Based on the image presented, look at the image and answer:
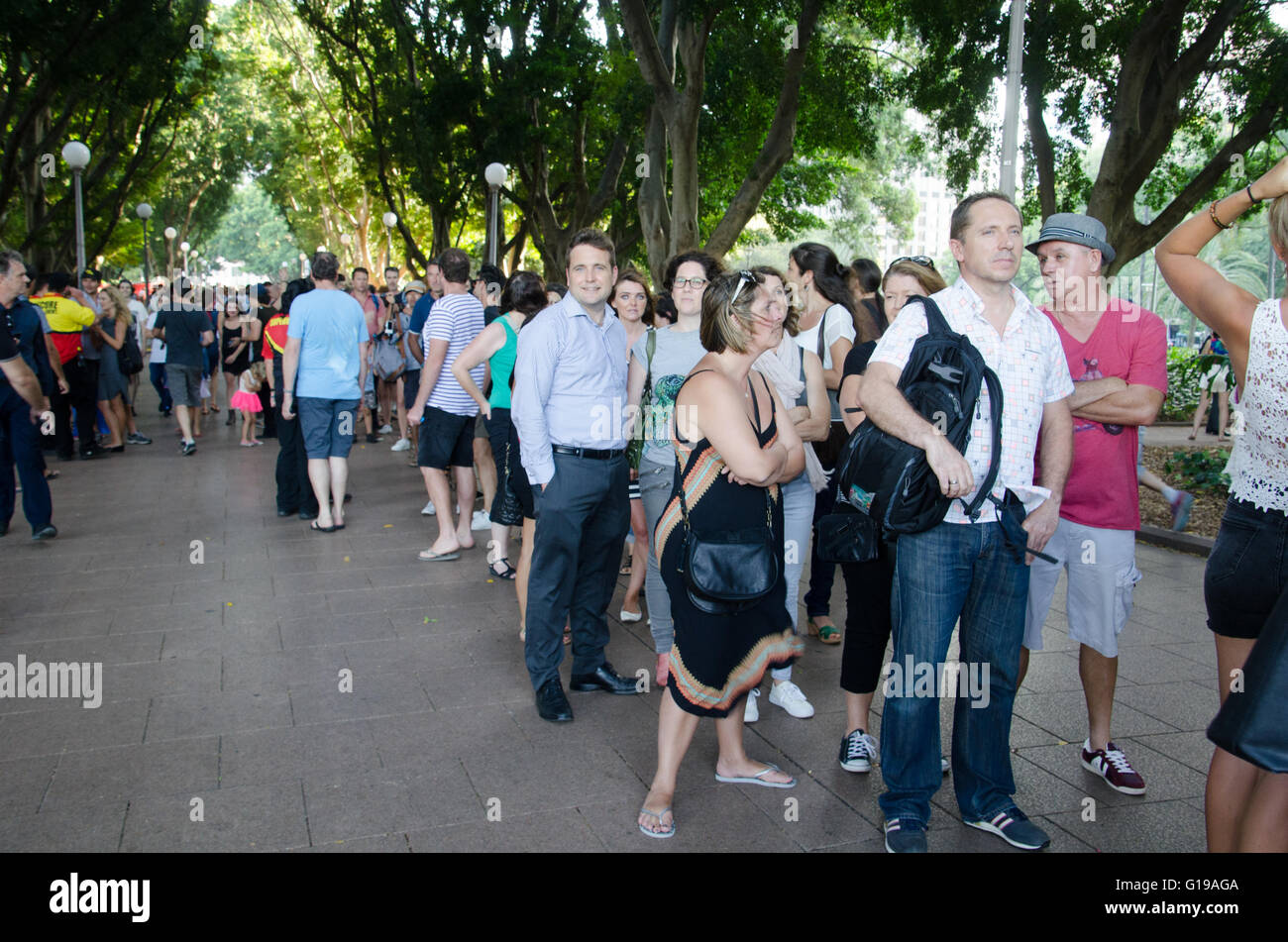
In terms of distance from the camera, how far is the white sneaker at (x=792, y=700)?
4.77 m

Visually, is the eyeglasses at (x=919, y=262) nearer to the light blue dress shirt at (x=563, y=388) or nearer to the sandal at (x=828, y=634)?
the light blue dress shirt at (x=563, y=388)

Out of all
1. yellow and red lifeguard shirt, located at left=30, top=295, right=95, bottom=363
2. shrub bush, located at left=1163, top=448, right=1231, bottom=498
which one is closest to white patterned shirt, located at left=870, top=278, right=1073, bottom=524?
shrub bush, located at left=1163, top=448, right=1231, bottom=498

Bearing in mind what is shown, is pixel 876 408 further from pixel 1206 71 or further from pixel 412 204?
pixel 412 204

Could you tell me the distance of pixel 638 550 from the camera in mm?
A: 6371

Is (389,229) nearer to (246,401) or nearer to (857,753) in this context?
(246,401)

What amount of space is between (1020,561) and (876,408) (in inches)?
27.7

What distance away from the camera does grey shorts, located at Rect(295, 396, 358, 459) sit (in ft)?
28.0

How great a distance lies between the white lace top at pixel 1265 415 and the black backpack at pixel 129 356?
13456mm

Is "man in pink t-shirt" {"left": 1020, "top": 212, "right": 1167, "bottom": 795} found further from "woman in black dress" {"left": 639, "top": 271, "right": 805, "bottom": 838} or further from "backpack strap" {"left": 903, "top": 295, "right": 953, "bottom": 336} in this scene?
"woman in black dress" {"left": 639, "top": 271, "right": 805, "bottom": 838}

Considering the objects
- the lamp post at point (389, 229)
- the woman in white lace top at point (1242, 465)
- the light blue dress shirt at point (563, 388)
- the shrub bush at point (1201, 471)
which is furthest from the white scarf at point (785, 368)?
the lamp post at point (389, 229)

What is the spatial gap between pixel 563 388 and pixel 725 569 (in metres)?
1.50

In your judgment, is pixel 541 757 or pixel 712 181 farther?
pixel 712 181

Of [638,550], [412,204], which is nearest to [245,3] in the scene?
[412,204]

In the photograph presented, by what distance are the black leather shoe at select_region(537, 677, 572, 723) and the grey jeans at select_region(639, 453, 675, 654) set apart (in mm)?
496
